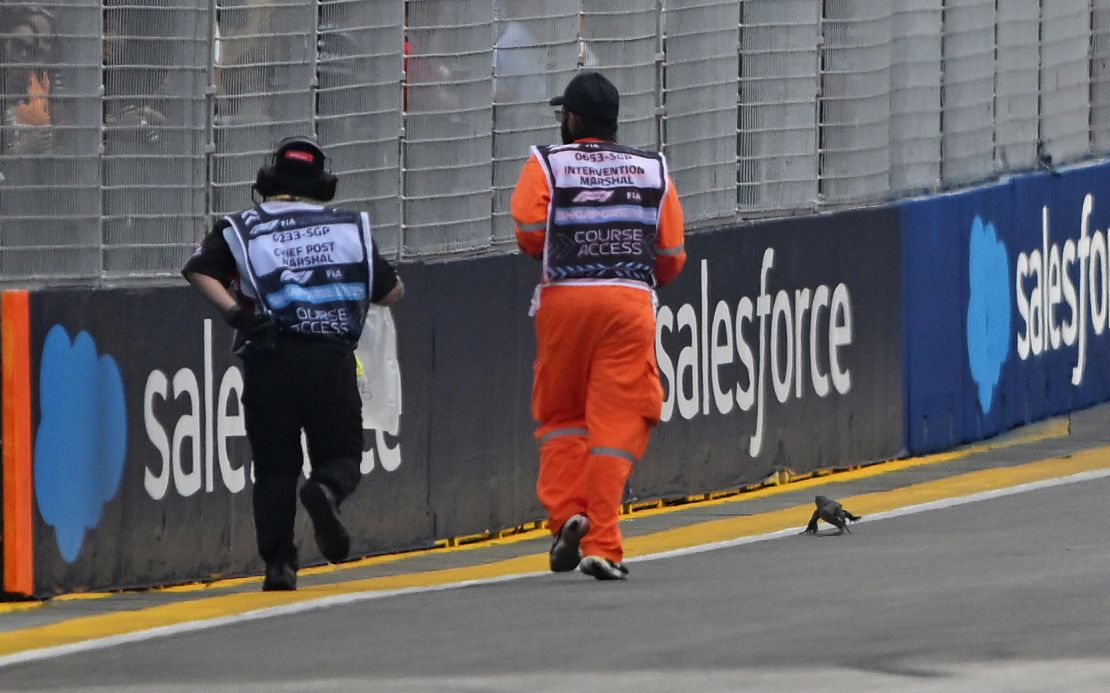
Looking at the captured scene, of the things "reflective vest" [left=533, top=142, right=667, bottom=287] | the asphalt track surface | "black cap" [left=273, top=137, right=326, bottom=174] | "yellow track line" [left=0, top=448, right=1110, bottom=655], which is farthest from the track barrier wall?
"reflective vest" [left=533, top=142, right=667, bottom=287]

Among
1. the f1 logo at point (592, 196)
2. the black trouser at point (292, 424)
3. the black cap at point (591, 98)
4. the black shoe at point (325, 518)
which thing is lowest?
the black shoe at point (325, 518)

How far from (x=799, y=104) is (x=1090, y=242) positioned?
10.5ft

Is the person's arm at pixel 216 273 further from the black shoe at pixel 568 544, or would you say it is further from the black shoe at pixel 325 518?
the black shoe at pixel 568 544

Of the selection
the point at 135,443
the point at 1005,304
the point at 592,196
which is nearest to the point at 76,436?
the point at 135,443

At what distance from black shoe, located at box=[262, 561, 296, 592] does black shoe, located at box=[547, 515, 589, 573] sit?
92 centimetres

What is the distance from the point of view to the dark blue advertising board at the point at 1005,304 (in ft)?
49.2

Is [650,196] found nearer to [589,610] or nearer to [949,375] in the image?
[589,610]

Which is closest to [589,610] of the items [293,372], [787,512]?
[293,372]

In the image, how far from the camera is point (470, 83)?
1238 centimetres

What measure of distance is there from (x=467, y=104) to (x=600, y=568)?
3.13 m

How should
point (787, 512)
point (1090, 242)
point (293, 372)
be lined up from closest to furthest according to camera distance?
point (293, 372)
point (787, 512)
point (1090, 242)

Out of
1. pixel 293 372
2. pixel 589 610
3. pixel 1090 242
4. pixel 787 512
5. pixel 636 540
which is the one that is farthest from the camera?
pixel 1090 242

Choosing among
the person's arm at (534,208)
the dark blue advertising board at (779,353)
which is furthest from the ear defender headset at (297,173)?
the dark blue advertising board at (779,353)

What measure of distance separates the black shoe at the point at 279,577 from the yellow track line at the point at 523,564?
63 millimetres
